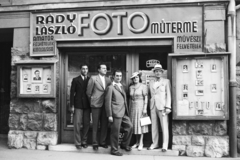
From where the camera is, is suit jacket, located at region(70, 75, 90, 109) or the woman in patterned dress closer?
the woman in patterned dress

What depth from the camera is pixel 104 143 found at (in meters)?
6.57

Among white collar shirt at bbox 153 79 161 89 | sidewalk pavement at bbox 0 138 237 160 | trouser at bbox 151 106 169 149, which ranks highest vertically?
white collar shirt at bbox 153 79 161 89

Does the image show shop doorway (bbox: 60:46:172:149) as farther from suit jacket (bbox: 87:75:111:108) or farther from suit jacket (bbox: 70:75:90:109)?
suit jacket (bbox: 87:75:111:108)

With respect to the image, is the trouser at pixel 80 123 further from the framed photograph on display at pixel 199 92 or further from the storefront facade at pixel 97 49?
the framed photograph on display at pixel 199 92

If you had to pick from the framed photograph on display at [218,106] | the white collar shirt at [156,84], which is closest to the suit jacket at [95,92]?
the white collar shirt at [156,84]

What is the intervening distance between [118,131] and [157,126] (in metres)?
0.99

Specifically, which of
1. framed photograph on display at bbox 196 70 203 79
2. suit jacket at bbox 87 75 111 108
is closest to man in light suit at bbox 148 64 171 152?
framed photograph on display at bbox 196 70 203 79

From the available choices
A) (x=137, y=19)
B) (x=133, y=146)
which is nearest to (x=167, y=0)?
(x=137, y=19)

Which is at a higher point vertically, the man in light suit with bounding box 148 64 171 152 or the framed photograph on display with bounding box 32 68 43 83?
the framed photograph on display with bounding box 32 68 43 83

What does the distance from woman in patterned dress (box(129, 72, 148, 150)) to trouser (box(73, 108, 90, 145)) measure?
3.67ft

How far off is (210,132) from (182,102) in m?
0.95

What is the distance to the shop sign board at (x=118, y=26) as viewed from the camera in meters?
6.50

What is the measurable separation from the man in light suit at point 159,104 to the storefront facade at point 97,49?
0.23 meters

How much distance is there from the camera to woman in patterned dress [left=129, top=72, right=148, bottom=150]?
6504 millimetres
